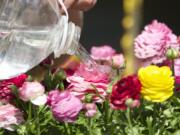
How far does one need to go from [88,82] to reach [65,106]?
0.40ft

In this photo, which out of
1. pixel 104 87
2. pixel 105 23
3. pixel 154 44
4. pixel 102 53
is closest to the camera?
pixel 104 87

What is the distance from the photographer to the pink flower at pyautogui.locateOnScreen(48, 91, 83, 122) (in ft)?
3.56

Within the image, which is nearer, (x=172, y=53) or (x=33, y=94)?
(x=33, y=94)

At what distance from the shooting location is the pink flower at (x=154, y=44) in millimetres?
1305

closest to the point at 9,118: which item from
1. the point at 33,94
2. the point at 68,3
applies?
the point at 33,94

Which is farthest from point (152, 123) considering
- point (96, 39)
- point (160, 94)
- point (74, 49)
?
point (96, 39)

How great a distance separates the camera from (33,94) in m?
1.10

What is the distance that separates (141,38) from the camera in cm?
133

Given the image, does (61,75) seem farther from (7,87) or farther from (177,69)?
(177,69)

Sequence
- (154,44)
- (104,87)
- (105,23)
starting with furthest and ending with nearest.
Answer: (105,23) → (154,44) → (104,87)

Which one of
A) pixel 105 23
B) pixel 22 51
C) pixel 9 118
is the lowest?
pixel 105 23

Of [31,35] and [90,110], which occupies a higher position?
[31,35]

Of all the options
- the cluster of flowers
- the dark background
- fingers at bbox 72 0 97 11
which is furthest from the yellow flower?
the dark background

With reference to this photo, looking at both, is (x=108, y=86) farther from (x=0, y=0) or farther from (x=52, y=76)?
(x=0, y=0)
